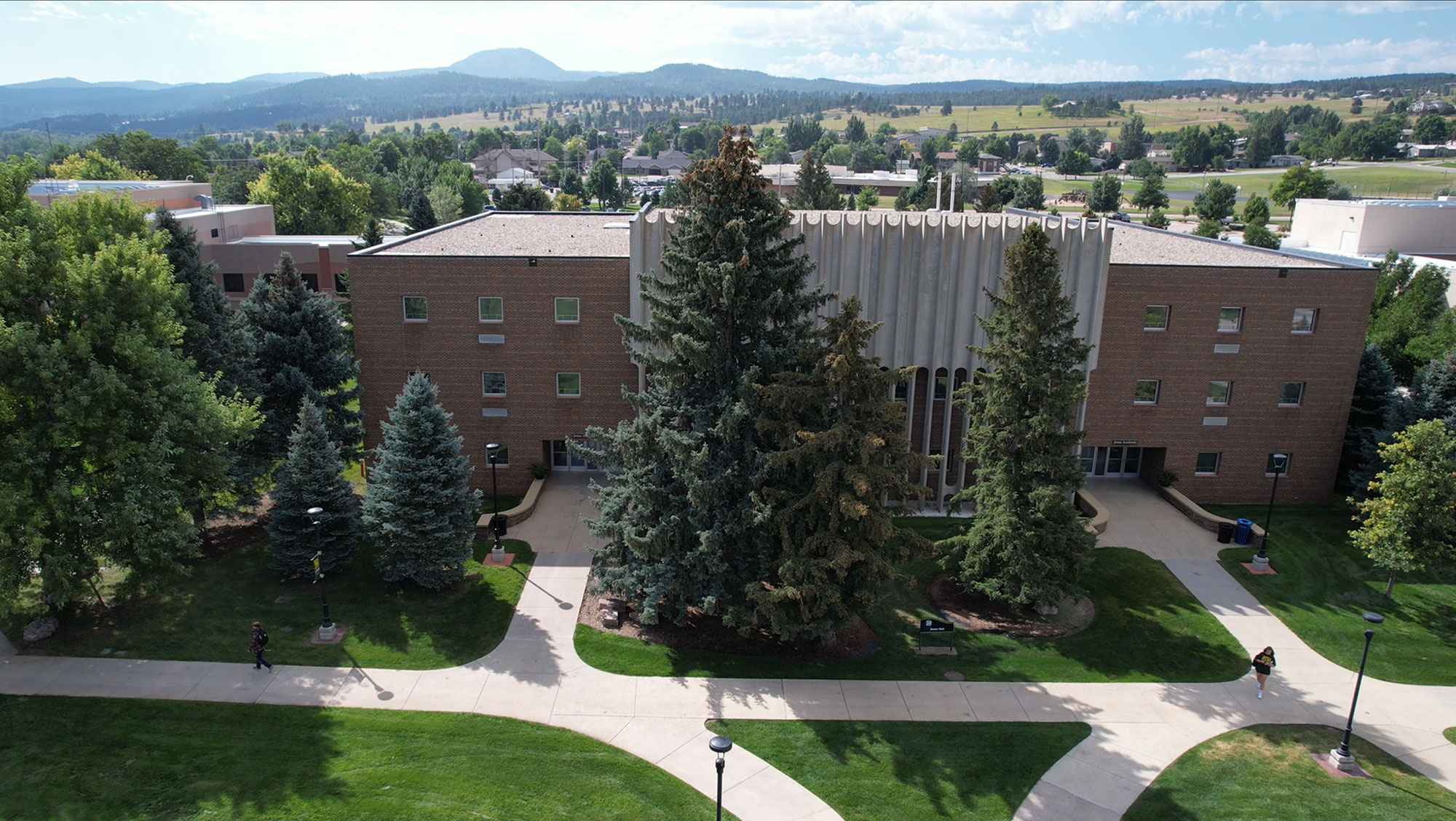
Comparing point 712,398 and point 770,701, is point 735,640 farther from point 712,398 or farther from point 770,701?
point 712,398

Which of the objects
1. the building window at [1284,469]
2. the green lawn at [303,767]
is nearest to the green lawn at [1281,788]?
the green lawn at [303,767]

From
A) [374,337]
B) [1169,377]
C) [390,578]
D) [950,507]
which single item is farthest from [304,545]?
[1169,377]

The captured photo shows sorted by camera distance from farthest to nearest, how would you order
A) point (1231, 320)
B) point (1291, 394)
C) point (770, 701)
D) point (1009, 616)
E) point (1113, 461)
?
point (1113, 461) → point (1291, 394) → point (1231, 320) → point (1009, 616) → point (770, 701)

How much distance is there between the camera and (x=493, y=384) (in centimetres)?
3266

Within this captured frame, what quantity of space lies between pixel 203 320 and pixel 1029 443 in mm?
26977

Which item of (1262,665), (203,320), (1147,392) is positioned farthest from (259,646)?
(1147,392)

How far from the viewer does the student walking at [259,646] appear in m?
21.9

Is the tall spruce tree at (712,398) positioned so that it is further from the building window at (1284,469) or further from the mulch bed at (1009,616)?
the building window at (1284,469)

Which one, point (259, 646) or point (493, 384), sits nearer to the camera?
point (259, 646)

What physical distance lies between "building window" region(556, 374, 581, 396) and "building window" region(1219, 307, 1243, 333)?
23.2m

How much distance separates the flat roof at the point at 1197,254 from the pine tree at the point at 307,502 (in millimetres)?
26546

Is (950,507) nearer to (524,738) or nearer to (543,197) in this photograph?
(524,738)

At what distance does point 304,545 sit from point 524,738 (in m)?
10.4

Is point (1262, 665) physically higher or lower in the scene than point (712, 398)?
lower
